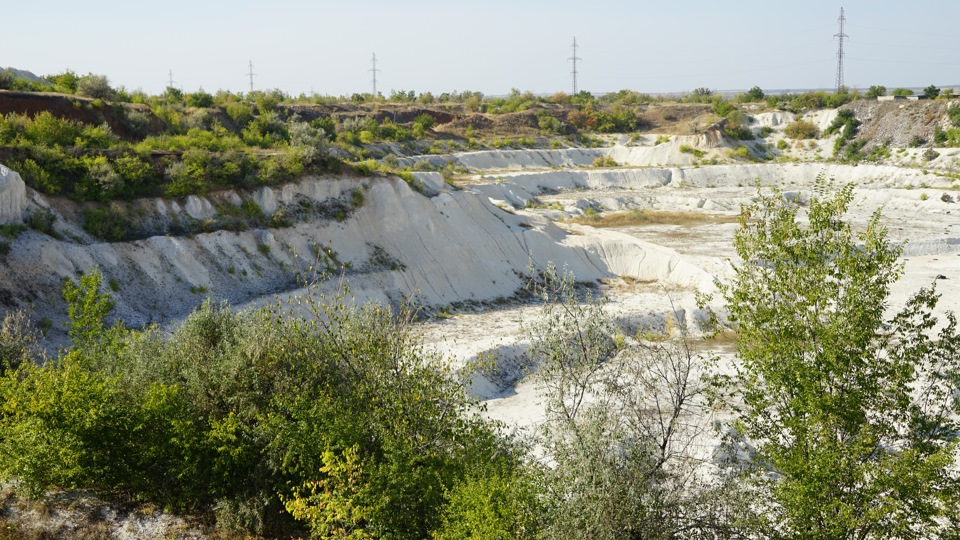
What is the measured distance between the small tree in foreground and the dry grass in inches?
1697

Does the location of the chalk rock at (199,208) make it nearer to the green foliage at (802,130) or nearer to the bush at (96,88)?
the bush at (96,88)

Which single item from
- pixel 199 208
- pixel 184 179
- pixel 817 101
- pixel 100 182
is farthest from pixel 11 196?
pixel 817 101

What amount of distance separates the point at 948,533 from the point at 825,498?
5.52ft

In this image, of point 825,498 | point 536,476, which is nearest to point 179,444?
point 536,476

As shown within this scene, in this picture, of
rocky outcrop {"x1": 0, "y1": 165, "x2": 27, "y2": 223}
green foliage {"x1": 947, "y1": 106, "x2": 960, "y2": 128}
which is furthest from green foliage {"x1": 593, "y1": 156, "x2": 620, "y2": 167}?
rocky outcrop {"x1": 0, "y1": 165, "x2": 27, "y2": 223}

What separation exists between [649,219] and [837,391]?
4839 centimetres

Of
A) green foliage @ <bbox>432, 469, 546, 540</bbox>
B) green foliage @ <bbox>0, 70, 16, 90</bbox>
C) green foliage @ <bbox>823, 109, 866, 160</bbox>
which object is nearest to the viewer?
green foliage @ <bbox>432, 469, 546, 540</bbox>

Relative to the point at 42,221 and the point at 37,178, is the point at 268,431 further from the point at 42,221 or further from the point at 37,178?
the point at 37,178

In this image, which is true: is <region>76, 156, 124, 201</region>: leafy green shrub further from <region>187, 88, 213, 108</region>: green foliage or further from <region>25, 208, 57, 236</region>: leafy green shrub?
<region>187, 88, 213, 108</region>: green foliage

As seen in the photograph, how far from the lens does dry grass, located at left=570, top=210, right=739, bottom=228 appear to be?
185 feet

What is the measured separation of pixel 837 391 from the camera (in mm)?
11500

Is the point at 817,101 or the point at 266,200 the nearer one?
the point at 266,200

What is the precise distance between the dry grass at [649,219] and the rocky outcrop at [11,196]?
36.8m

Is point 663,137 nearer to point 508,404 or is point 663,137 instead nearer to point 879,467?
point 508,404
